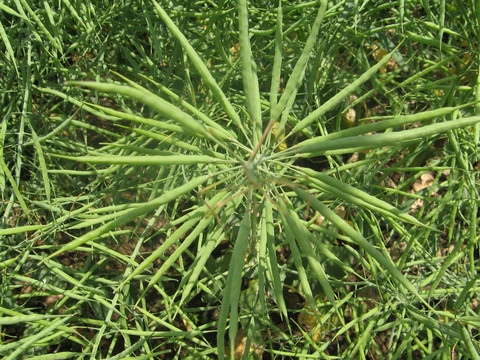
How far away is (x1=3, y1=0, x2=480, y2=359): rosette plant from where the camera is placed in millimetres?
613

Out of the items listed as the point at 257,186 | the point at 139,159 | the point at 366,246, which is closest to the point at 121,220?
the point at 139,159

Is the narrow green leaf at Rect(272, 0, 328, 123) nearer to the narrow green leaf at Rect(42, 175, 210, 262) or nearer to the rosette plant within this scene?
the rosette plant

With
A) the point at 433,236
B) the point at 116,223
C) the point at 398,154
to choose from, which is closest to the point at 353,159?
the point at 398,154

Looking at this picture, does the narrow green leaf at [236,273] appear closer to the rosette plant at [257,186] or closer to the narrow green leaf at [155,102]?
the rosette plant at [257,186]

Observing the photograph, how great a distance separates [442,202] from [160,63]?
93 cm

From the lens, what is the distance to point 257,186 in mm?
550

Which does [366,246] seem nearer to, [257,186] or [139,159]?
[257,186]

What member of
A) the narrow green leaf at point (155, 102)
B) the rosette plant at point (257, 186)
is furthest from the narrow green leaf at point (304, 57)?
the narrow green leaf at point (155, 102)

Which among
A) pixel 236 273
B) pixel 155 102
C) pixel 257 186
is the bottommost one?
pixel 236 273

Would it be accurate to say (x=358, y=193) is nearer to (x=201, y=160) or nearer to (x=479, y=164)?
(x=201, y=160)

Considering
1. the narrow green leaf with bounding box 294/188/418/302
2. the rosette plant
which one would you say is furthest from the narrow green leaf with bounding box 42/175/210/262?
the narrow green leaf with bounding box 294/188/418/302

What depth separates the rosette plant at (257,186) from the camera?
0.61 m

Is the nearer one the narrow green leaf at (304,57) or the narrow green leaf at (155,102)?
the narrow green leaf at (155,102)

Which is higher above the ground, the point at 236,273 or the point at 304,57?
the point at 304,57
